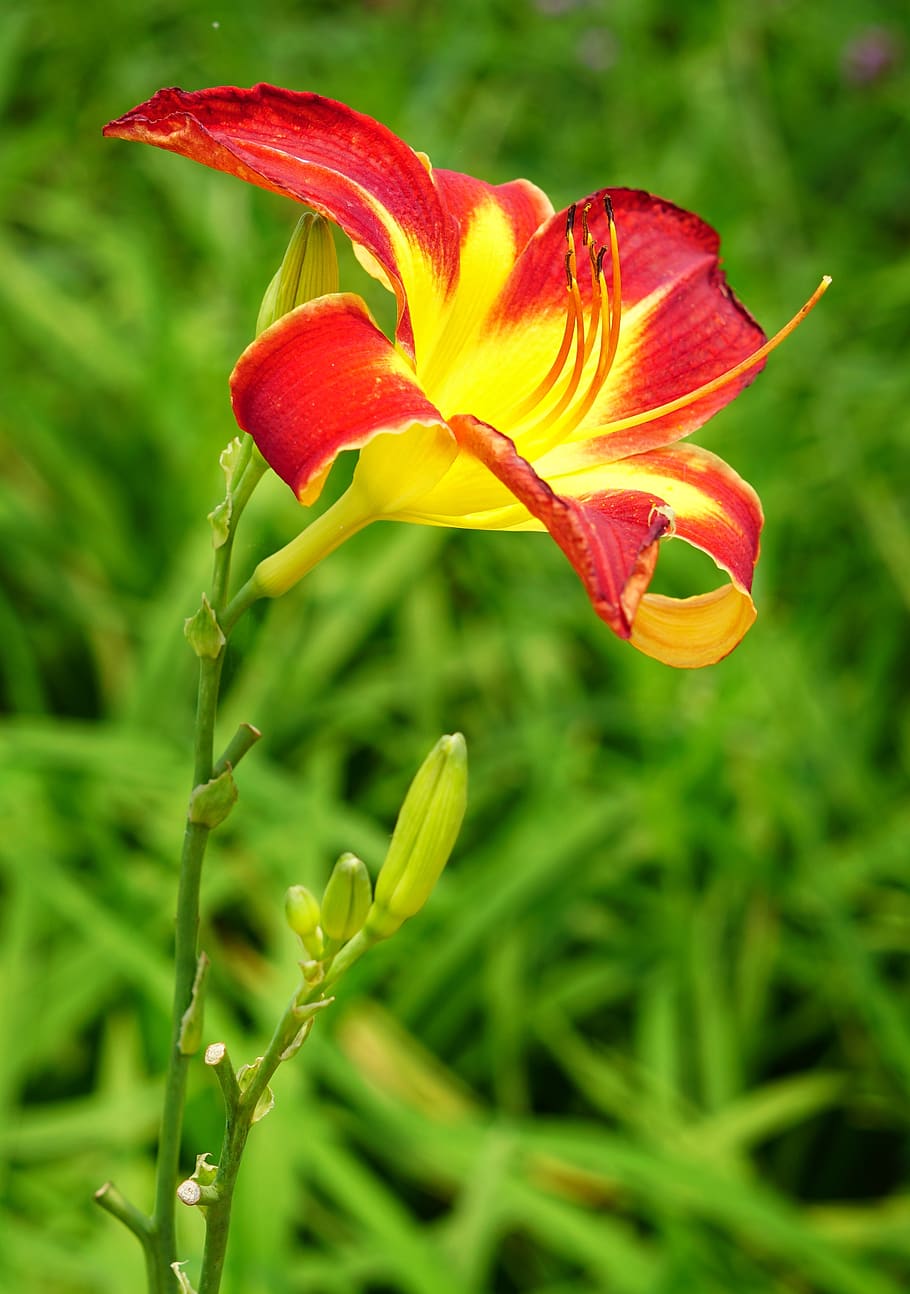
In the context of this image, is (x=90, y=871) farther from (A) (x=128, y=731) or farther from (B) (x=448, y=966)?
(B) (x=448, y=966)

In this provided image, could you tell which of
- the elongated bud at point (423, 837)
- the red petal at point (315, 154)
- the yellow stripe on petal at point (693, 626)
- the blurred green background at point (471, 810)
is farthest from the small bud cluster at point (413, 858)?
the blurred green background at point (471, 810)

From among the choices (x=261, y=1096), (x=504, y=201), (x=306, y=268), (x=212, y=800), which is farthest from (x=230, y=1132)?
(x=504, y=201)

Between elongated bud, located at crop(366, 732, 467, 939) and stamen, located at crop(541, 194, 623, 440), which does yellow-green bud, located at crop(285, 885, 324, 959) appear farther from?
stamen, located at crop(541, 194, 623, 440)

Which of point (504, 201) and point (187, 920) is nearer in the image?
point (187, 920)

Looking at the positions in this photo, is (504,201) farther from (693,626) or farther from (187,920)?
(187,920)

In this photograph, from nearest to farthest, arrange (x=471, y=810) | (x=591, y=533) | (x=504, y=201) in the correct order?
(x=591, y=533)
(x=504, y=201)
(x=471, y=810)

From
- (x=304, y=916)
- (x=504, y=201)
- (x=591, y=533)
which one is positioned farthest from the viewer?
(x=504, y=201)

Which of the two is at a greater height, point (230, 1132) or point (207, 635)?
point (207, 635)

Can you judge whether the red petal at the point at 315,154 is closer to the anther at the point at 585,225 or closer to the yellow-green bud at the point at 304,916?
the anther at the point at 585,225
